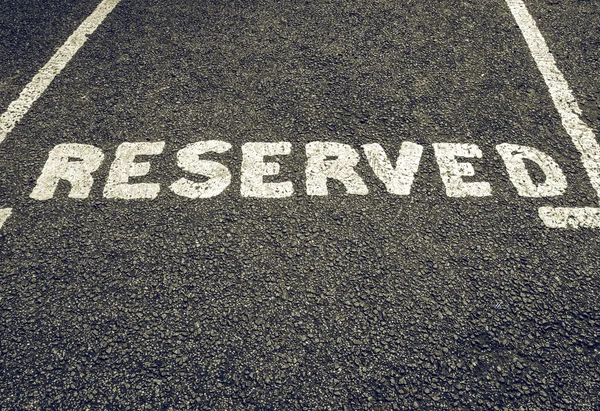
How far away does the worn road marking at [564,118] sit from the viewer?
2.94 meters

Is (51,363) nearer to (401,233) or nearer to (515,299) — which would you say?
(401,233)

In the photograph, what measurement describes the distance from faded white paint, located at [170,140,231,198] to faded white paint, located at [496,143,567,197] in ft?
5.88

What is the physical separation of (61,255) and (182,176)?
33.2 inches

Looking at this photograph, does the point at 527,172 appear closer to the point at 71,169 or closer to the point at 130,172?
the point at 130,172

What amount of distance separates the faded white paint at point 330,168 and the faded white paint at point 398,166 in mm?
116

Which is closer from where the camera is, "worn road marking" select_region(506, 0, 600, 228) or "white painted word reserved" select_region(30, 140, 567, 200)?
"worn road marking" select_region(506, 0, 600, 228)

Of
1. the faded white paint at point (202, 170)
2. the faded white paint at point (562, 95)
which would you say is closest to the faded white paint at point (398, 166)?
the faded white paint at point (202, 170)

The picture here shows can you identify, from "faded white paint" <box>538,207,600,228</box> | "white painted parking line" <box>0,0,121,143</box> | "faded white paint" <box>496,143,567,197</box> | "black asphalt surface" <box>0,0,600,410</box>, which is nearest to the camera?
"black asphalt surface" <box>0,0,600,410</box>

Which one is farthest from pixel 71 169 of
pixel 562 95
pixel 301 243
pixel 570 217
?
pixel 562 95

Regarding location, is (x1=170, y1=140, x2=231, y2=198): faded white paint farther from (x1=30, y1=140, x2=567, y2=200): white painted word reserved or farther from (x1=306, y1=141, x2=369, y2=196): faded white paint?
(x1=306, y1=141, x2=369, y2=196): faded white paint

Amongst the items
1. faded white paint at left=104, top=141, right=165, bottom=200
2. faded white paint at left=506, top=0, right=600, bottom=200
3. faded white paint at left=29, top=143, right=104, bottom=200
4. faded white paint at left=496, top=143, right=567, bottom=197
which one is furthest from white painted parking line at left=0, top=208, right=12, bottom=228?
faded white paint at left=506, top=0, right=600, bottom=200

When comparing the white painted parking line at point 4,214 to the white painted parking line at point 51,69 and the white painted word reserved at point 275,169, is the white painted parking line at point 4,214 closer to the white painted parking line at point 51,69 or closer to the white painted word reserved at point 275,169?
the white painted word reserved at point 275,169

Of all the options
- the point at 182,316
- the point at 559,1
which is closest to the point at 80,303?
the point at 182,316

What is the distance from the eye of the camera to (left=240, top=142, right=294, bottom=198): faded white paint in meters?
3.10
